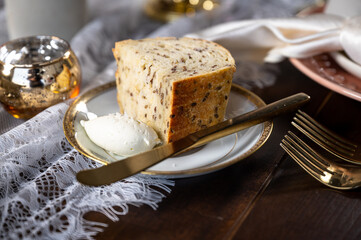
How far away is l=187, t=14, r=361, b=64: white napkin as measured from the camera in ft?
3.53

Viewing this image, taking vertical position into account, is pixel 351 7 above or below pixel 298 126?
above

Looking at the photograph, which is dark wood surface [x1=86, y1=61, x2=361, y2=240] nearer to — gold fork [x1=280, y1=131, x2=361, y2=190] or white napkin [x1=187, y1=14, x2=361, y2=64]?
gold fork [x1=280, y1=131, x2=361, y2=190]

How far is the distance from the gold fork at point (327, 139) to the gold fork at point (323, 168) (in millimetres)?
31

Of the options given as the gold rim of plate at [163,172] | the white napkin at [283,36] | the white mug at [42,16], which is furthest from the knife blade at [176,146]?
the white mug at [42,16]

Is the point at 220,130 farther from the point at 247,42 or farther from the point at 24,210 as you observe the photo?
the point at 247,42

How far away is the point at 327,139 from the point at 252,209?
0.90 ft

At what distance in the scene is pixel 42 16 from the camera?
47.4 inches

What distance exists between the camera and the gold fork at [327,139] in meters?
0.80

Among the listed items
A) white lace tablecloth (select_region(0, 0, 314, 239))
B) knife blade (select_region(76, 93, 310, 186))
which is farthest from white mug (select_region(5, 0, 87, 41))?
knife blade (select_region(76, 93, 310, 186))

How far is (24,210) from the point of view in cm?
66

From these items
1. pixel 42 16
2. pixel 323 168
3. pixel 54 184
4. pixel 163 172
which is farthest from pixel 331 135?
pixel 42 16

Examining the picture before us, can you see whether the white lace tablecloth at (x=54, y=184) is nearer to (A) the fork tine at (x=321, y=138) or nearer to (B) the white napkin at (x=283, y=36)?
(B) the white napkin at (x=283, y=36)

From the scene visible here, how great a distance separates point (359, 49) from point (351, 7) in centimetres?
34

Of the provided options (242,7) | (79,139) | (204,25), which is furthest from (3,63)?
(242,7)
